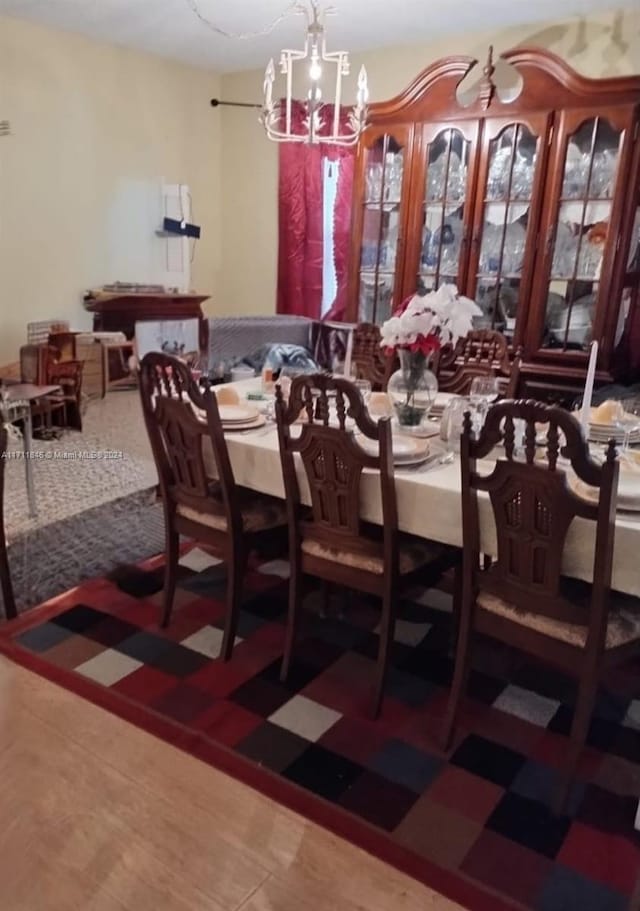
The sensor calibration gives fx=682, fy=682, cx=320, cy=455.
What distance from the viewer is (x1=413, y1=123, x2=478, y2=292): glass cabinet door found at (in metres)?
3.82

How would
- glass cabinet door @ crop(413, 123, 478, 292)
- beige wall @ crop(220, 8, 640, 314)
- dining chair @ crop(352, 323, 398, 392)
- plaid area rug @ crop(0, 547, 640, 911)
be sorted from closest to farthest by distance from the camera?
plaid area rug @ crop(0, 547, 640, 911), dining chair @ crop(352, 323, 398, 392), glass cabinet door @ crop(413, 123, 478, 292), beige wall @ crop(220, 8, 640, 314)

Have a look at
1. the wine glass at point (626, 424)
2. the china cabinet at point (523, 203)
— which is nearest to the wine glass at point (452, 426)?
the wine glass at point (626, 424)

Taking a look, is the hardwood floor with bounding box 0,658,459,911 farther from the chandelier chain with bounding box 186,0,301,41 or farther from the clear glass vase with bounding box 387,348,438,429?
the chandelier chain with bounding box 186,0,301,41

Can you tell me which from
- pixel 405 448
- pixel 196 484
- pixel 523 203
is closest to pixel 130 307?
pixel 523 203

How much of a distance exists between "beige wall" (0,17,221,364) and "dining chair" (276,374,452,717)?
3567mm

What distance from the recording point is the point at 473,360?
2.91 metres

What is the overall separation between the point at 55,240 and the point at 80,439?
1544 millimetres

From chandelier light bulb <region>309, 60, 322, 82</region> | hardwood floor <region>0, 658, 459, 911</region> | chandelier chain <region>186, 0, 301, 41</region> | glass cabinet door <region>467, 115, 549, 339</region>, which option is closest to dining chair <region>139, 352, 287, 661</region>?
hardwood floor <region>0, 658, 459, 911</region>

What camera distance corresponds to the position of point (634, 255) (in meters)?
3.54

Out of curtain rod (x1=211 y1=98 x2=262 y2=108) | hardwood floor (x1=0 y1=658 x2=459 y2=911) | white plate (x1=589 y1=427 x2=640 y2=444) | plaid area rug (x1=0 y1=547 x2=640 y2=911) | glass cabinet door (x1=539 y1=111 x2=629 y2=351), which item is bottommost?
hardwood floor (x1=0 y1=658 x2=459 y2=911)

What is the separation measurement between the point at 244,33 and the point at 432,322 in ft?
11.5

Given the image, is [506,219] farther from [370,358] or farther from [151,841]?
[151,841]

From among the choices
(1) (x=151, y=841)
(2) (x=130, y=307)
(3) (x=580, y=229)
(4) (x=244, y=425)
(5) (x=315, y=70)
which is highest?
(5) (x=315, y=70)

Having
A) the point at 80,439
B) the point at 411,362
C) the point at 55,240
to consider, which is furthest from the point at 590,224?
the point at 55,240
